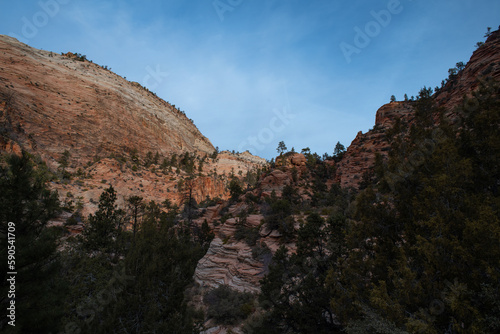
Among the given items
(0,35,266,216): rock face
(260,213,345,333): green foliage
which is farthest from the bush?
(0,35,266,216): rock face

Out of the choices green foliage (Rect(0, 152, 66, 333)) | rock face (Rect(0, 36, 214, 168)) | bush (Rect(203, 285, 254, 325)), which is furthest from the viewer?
rock face (Rect(0, 36, 214, 168))

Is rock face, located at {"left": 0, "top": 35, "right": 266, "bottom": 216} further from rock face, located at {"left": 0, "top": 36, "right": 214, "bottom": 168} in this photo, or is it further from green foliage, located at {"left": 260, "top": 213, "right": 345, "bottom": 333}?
green foliage, located at {"left": 260, "top": 213, "right": 345, "bottom": 333}

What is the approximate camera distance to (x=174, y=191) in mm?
48969

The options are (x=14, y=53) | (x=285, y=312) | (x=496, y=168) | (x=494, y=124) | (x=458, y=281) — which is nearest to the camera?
(x=458, y=281)

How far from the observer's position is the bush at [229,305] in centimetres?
1644

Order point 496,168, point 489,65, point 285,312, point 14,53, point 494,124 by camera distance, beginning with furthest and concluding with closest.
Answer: point 14,53, point 489,65, point 285,312, point 494,124, point 496,168

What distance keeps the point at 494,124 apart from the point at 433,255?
5.71m

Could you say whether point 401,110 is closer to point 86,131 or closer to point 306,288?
point 306,288

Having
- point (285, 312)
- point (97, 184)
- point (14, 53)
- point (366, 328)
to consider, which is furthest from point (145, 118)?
point (366, 328)

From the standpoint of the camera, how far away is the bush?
53.9ft

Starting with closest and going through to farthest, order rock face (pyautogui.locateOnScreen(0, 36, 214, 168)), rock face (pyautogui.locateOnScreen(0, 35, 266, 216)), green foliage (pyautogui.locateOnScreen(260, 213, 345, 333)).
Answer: green foliage (pyautogui.locateOnScreen(260, 213, 345, 333))
rock face (pyautogui.locateOnScreen(0, 35, 266, 216))
rock face (pyautogui.locateOnScreen(0, 36, 214, 168))

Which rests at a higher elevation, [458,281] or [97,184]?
[97,184]

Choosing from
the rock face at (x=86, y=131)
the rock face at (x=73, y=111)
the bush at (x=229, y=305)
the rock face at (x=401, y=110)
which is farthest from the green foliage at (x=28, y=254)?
the rock face at (x=73, y=111)

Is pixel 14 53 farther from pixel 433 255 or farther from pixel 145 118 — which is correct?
pixel 433 255
